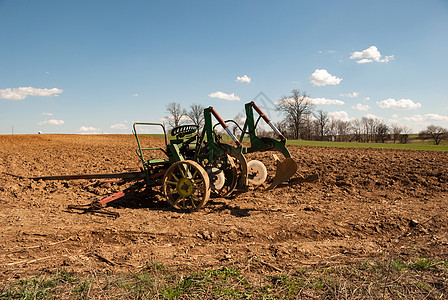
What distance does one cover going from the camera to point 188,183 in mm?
5730

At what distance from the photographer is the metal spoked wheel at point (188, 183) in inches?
215

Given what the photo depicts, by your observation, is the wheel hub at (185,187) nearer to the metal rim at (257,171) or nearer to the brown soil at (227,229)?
the brown soil at (227,229)

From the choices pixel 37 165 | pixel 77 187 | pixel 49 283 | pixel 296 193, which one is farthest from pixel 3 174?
pixel 296 193

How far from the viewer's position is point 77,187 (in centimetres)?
834

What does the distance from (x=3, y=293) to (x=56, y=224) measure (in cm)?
252

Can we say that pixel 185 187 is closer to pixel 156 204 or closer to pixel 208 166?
pixel 208 166

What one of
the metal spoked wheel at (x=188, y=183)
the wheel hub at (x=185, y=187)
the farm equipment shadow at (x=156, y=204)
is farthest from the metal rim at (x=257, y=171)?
the wheel hub at (x=185, y=187)

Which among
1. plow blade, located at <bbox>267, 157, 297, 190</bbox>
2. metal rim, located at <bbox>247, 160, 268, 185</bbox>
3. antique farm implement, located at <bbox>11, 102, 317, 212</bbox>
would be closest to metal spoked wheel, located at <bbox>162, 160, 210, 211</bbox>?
antique farm implement, located at <bbox>11, 102, 317, 212</bbox>

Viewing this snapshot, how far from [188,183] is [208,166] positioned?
0.63 meters

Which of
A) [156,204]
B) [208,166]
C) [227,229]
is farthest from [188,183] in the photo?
[156,204]

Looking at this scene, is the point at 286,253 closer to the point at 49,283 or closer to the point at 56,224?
the point at 49,283

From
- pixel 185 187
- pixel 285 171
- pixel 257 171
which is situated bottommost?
pixel 185 187

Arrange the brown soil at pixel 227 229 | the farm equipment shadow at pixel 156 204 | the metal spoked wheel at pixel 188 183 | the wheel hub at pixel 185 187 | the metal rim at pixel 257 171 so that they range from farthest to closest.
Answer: the metal rim at pixel 257 171 → the farm equipment shadow at pixel 156 204 → the wheel hub at pixel 185 187 → the metal spoked wheel at pixel 188 183 → the brown soil at pixel 227 229

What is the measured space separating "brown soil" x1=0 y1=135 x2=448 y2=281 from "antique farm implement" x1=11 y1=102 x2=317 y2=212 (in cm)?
44
